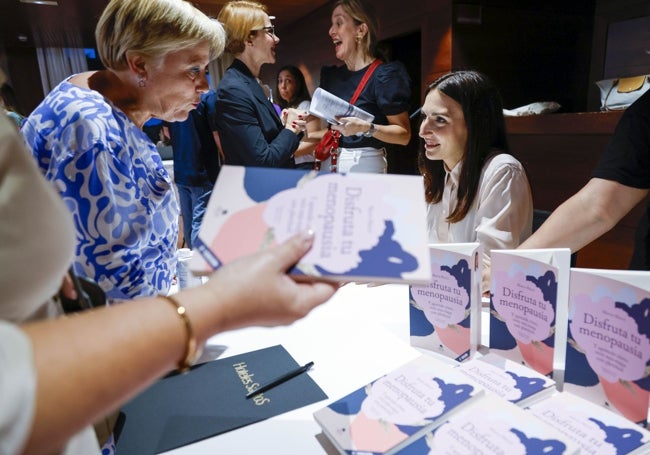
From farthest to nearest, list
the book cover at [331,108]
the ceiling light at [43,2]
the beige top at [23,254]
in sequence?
the ceiling light at [43,2] < the book cover at [331,108] < the beige top at [23,254]

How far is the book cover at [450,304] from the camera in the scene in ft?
2.59

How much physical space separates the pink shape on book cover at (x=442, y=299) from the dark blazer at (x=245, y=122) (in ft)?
4.35

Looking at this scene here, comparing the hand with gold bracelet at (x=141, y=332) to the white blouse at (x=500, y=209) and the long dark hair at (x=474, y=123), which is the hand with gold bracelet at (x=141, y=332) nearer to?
the white blouse at (x=500, y=209)

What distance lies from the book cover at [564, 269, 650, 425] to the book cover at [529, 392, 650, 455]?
0.10 ft

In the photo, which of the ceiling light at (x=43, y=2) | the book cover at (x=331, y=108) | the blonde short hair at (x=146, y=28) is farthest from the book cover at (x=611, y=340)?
the ceiling light at (x=43, y=2)

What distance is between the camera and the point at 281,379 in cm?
78

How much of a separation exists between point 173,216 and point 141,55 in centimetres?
44

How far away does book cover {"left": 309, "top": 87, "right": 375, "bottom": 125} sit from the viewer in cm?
215

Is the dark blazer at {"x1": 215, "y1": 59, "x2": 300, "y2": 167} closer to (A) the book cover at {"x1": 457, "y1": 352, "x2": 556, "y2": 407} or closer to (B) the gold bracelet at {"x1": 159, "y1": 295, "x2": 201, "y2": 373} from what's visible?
(A) the book cover at {"x1": 457, "y1": 352, "x2": 556, "y2": 407}

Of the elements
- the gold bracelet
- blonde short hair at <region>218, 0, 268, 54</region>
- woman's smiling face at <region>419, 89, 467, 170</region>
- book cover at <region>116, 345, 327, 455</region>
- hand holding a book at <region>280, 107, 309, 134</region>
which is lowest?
book cover at <region>116, 345, 327, 455</region>

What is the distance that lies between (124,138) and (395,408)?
894mm

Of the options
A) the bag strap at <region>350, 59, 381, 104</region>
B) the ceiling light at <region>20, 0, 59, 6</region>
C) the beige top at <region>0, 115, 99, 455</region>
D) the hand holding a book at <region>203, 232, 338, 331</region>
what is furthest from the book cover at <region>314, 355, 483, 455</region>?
the ceiling light at <region>20, 0, 59, 6</region>

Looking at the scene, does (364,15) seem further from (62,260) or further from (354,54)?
(62,260)

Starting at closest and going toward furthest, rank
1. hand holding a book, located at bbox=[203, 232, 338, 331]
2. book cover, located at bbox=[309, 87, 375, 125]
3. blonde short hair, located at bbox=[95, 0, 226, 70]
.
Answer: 1. hand holding a book, located at bbox=[203, 232, 338, 331]
2. blonde short hair, located at bbox=[95, 0, 226, 70]
3. book cover, located at bbox=[309, 87, 375, 125]
